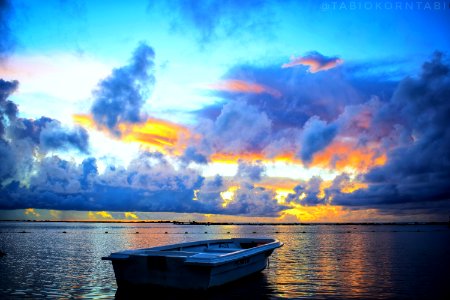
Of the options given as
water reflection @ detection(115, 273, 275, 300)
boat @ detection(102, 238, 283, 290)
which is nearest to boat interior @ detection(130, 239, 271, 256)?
water reflection @ detection(115, 273, 275, 300)

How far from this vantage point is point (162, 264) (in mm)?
19094

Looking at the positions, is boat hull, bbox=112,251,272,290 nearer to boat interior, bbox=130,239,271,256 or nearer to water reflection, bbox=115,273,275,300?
water reflection, bbox=115,273,275,300

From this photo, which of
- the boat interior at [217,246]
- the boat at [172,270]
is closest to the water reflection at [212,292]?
the boat at [172,270]

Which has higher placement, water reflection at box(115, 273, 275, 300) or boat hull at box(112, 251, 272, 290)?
boat hull at box(112, 251, 272, 290)

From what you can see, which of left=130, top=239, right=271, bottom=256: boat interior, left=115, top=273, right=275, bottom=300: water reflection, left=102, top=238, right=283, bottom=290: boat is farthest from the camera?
left=130, top=239, right=271, bottom=256: boat interior

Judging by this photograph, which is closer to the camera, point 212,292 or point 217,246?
point 212,292

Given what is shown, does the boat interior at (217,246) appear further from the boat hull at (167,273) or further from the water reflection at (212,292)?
the boat hull at (167,273)

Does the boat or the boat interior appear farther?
the boat interior

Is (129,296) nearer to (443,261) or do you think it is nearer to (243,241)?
(243,241)

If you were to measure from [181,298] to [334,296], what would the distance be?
8556 millimetres

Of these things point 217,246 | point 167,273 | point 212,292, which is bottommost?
point 212,292

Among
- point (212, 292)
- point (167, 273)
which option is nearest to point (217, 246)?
point (212, 292)

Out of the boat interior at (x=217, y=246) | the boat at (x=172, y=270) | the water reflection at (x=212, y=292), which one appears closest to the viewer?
the boat at (x=172, y=270)

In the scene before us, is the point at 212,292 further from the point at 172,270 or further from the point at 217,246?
the point at 217,246
